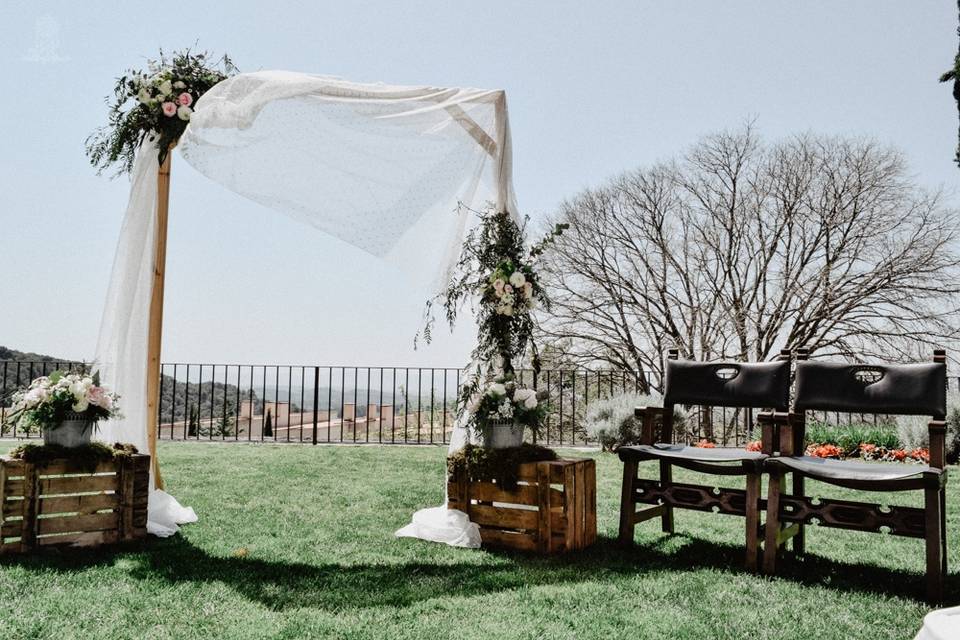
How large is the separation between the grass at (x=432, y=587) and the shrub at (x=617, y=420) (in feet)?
12.9

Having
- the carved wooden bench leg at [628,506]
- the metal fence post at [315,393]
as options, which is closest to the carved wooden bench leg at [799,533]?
the carved wooden bench leg at [628,506]

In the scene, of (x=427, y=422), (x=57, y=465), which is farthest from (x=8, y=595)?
(x=427, y=422)

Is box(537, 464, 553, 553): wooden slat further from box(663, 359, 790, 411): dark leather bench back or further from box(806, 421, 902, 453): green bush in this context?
box(806, 421, 902, 453): green bush

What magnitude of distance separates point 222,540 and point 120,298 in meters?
1.46

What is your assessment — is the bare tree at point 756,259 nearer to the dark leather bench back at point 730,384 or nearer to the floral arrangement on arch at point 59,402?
the dark leather bench back at point 730,384

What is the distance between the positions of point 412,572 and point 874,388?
7.89 ft

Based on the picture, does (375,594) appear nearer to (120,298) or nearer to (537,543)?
(537,543)

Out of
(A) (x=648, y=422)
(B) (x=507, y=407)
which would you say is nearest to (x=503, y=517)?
(B) (x=507, y=407)

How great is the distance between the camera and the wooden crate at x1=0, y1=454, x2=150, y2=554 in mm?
3465

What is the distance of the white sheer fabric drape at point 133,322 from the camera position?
400 cm

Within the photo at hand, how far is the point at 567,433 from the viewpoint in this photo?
504 inches

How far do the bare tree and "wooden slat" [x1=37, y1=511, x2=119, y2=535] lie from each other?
30.0 ft

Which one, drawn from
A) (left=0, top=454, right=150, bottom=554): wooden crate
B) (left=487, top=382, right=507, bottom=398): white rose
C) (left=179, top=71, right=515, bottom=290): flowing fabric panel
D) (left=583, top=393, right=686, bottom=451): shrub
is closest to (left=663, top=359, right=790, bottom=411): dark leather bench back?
(left=487, top=382, right=507, bottom=398): white rose

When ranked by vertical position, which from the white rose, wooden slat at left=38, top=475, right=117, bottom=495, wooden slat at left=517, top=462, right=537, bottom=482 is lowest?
wooden slat at left=38, top=475, right=117, bottom=495
